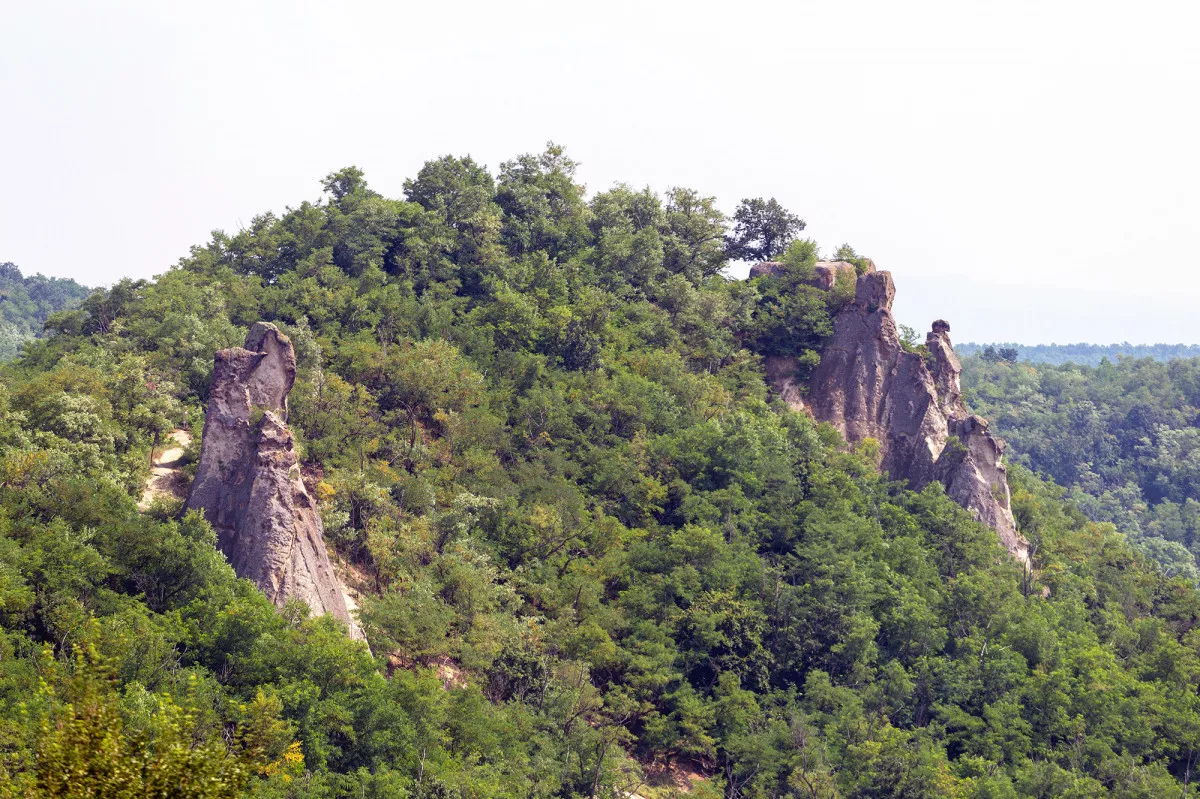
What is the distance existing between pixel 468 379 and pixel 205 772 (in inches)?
1297

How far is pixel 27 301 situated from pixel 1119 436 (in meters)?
122

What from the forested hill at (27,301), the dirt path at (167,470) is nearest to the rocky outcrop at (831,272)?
the dirt path at (167,470)

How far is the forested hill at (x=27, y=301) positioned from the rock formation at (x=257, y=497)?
7761cm

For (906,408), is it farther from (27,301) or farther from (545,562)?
(27,301)

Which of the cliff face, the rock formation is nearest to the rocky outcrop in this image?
the cliff face

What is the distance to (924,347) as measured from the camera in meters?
62.0

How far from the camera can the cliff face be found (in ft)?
180

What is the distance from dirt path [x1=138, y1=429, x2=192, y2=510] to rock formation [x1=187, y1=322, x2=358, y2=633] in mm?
2635

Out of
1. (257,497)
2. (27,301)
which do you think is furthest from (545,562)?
(27,301)

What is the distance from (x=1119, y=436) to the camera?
120750mm

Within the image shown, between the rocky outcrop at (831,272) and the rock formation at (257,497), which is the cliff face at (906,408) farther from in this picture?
the rock formation at (257,497)

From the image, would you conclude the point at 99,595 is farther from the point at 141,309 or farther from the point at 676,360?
the point at 676,360

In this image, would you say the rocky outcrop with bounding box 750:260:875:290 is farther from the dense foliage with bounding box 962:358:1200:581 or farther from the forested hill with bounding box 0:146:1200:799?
the dense foliage with bounding box 962:358:1200:581

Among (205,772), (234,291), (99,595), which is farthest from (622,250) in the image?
(205,772)
